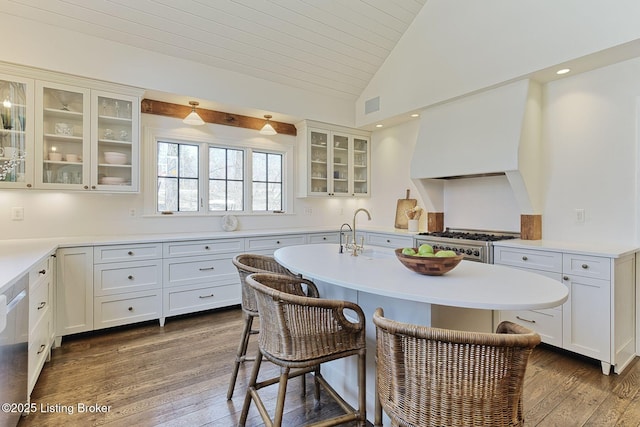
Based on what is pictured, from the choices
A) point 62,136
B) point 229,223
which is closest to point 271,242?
point 229,223

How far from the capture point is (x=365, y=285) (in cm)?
141

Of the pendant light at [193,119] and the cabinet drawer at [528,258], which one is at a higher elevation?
the pendant light at [193,119]

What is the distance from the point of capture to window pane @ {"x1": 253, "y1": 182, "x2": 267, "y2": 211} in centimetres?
450

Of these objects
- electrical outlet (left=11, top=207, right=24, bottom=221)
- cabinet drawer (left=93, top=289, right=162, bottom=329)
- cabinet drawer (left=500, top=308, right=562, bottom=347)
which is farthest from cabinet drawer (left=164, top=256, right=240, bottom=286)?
cabinet drawer (left=500, top=308, right=562, bottom=347)

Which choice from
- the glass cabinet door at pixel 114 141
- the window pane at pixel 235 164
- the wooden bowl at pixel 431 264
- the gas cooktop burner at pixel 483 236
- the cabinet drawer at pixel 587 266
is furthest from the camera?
the window pane at pixel 235 164

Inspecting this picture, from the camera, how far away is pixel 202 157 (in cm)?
407

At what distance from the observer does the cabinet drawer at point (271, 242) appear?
3.87 meters

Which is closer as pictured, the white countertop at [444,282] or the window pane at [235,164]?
the white countertop at [444,282]

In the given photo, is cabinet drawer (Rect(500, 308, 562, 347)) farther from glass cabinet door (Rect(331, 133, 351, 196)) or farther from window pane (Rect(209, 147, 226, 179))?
window pane (Rect(209, 147, 226, 179))

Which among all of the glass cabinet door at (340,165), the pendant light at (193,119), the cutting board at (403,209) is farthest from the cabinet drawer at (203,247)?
the cutting board at (403,209)

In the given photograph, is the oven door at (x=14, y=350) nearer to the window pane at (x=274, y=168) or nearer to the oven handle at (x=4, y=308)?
the oven handle at (x=4, y=308)

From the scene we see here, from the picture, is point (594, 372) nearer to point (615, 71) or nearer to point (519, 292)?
point (519, 292)

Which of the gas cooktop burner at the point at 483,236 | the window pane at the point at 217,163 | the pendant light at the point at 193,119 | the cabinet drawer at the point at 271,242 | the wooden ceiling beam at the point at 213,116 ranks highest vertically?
the wooden ceiling beam at the point at 213,116

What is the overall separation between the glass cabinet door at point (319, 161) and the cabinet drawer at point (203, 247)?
143 cm
